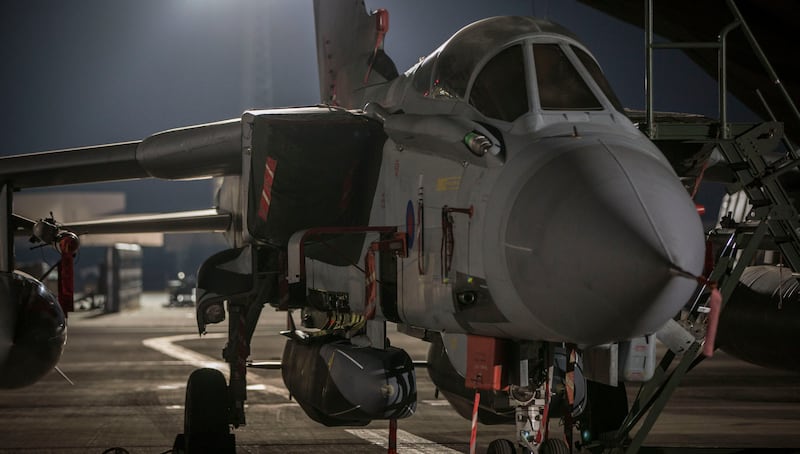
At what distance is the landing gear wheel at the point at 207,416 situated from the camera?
761cm

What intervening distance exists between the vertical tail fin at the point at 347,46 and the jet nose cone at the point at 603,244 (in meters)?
4.96

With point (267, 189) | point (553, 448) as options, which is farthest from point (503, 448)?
point (267, 189)

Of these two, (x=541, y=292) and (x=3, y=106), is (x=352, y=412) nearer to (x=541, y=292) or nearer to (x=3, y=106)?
(x=541, y=292)

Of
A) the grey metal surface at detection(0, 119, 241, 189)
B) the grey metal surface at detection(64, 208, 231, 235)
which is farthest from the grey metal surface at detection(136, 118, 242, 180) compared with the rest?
the grey metal surface at detection(64, 208, 231, 235)

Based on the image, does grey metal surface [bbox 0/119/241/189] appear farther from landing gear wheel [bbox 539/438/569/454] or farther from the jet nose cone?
the jet nose cone

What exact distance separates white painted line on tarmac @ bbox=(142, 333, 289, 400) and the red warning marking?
7060 millimetres

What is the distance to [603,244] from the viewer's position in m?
4.12

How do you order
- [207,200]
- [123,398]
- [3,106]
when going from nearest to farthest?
[123,398] < [207,200] < [3,106]

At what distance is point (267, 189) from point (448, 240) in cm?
205

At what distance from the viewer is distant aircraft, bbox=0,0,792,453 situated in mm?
4277

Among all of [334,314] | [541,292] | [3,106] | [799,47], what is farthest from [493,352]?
[3,106]

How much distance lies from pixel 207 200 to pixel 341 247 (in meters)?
105

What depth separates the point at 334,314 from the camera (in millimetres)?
7887

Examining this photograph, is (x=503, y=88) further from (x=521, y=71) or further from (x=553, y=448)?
(x=553, y=448)
